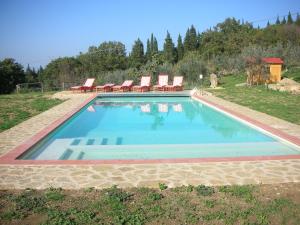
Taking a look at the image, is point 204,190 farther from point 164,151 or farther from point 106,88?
point 106,88

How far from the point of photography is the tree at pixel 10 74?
3225 centimetres

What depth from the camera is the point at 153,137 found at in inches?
328

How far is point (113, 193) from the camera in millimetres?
4004

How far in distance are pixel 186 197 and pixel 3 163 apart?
10.2 feet

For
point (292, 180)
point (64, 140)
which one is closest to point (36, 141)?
point (64, 140)

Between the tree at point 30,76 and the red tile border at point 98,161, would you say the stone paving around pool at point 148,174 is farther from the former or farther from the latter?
the tree at point 30,76

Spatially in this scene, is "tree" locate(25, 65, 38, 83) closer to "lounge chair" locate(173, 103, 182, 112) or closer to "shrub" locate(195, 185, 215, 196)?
"lounge chair" locate(173, 103, 182, 112)

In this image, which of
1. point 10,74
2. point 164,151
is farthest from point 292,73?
point 10,74

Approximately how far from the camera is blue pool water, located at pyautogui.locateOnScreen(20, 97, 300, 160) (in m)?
6.45

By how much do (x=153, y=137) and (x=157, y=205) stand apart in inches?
182

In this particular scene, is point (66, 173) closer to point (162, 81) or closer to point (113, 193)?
point (113, 193)

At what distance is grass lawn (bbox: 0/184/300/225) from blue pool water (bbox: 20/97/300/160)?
2.13 metres

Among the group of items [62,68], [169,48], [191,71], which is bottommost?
[191,71]

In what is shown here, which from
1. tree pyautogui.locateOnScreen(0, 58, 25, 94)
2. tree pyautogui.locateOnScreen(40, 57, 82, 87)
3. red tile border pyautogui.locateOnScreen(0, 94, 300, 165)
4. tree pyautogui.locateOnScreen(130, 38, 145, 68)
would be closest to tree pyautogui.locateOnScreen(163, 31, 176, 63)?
tree pyautogui.locateOnScreen(130, 38, 145, 68)
